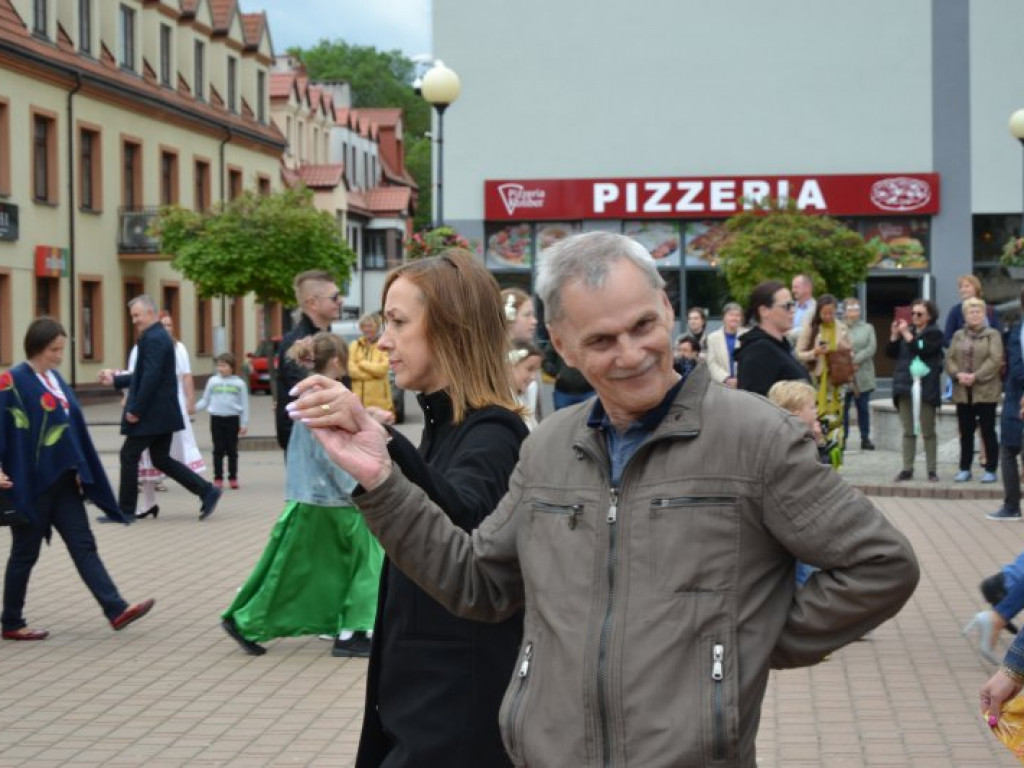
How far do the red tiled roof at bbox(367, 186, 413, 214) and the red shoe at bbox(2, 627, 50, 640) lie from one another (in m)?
72.1

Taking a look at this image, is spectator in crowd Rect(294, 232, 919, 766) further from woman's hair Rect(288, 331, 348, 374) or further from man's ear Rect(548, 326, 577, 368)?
woman's hair Rect(288, 331, 348, 374)

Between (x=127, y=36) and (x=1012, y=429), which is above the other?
(x=127, y=36)

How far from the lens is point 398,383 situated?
12.9ft

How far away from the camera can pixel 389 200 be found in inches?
3231

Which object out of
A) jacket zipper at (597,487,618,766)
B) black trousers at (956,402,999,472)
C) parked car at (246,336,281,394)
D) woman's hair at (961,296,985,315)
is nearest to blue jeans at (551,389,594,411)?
woman's hair at (961,296,985,315)

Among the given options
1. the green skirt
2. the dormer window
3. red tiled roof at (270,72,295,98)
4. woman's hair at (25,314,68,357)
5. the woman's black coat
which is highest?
red tiled roof at (270,72,295,98)

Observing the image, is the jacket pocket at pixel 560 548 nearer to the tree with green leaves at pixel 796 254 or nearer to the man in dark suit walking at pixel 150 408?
the man in dark suit walking at pixel 150 408

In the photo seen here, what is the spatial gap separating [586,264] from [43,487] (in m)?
7.36

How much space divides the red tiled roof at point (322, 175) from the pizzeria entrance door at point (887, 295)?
3806 cm

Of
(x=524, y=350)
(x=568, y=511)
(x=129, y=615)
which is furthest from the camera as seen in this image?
(x=524, y=350)

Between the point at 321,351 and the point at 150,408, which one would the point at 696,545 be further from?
the point at 150,408

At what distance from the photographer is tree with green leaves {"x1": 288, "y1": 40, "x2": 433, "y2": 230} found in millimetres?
106688

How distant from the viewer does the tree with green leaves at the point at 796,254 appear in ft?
92.0

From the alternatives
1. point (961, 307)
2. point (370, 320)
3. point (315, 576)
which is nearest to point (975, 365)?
point (961, 307)
